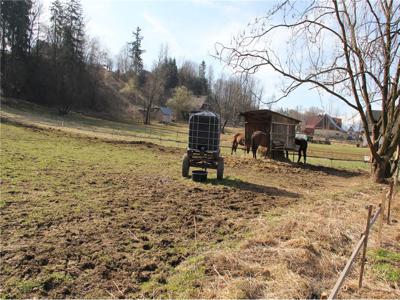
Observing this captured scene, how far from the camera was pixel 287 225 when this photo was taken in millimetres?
5965

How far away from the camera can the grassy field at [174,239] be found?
394 cm

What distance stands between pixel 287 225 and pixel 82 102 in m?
55.2

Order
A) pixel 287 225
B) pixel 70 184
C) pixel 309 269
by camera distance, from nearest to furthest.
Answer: pixel 309 269 < pixel 287 225 < pixel 70 184

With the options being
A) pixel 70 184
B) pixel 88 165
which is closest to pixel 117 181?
pixel 70 184

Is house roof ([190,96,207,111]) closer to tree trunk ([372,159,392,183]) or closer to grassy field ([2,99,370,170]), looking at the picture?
grassy field ([2,99,370,170])

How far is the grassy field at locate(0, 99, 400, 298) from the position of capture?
12.9ft

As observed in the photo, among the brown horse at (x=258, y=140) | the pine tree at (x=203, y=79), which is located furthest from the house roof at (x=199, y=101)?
the brown horse at (x=258, y=140)

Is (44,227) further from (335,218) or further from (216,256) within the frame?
(335,218)

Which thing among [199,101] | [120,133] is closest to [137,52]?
[199,101]

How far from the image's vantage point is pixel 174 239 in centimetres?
553

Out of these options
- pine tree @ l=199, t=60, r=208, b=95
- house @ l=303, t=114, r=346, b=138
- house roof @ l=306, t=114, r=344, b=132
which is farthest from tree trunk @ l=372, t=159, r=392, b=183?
pine tree @ l=199, t=60, r=208, b=95

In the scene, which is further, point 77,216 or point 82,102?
point 82,102

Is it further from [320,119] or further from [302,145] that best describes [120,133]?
[320,119]

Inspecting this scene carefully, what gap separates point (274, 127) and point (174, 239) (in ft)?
51.3
